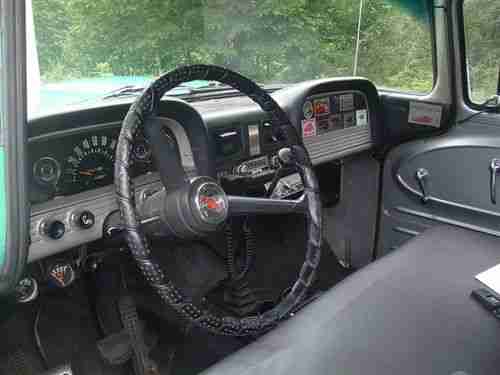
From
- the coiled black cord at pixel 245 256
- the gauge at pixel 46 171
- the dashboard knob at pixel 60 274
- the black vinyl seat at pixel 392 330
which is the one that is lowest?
the coiled black cord at pixel 245 256

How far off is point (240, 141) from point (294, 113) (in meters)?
0.35

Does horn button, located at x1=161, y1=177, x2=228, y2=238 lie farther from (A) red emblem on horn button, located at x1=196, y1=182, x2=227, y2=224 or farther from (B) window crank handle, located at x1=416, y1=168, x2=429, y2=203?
(B) window crank handle, located at x1=416, y1=168, x2=429, y2=203

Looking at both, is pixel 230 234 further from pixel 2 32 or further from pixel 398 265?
pixel 2 32

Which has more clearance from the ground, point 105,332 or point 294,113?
point 294,113

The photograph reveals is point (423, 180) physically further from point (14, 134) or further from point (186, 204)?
point (14, 134)

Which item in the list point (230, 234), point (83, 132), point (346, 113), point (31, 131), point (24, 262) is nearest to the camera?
point (24, 262)

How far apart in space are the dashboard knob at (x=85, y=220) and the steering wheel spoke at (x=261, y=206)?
415mm

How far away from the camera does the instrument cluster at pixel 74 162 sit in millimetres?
1245

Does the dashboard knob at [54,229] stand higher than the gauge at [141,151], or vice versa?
the gauge at [141,151]

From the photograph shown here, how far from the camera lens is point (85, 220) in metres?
1.37

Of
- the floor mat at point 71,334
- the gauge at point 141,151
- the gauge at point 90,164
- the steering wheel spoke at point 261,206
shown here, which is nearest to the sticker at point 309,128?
the steering wheel spoke at point 261,206

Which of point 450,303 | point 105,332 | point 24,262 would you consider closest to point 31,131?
point 24,262

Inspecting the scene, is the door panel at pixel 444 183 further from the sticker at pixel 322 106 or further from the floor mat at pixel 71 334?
the floor mat at pixel 71 334

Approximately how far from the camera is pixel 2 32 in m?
0.79
